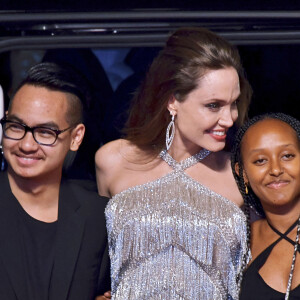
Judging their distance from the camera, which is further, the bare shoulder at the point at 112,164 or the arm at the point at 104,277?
the bare shoulder at the point at 112,164

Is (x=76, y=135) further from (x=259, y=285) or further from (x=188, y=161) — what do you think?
(x=259, y=285)

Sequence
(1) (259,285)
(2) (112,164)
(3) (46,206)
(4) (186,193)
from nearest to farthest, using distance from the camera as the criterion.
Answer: (1) (259,285), (3) (46,206), (4) (186,193), (2) (112,164)

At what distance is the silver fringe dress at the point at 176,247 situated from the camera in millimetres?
2297

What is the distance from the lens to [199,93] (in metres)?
2.30

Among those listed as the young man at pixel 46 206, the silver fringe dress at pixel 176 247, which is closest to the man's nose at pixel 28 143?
the young man at pixel 46 206

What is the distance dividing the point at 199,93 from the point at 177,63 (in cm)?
14

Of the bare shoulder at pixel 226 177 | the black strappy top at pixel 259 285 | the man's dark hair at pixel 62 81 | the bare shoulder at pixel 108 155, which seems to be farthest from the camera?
the bare shoulder at pixel 108 155

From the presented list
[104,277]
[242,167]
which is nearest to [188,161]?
[242,167]

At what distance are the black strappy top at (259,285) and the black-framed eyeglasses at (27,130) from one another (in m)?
0.78

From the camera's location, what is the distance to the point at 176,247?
2.33m

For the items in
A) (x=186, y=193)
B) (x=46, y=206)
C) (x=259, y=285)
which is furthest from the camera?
(x=186, y=193)

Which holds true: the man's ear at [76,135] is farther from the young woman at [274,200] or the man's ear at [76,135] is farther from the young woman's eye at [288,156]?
the young woman's eye at [288,156]

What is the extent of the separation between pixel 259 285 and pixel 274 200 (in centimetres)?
27

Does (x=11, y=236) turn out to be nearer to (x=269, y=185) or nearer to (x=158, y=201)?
(x=158, y=201)
